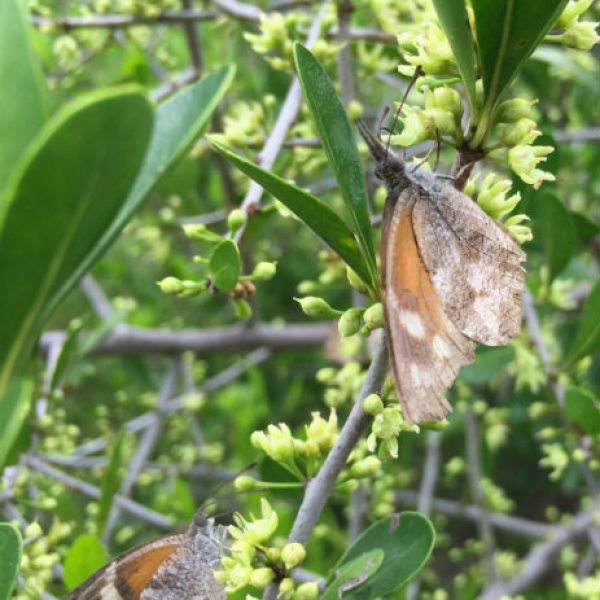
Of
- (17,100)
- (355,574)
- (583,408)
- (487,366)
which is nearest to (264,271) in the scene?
(355,574)

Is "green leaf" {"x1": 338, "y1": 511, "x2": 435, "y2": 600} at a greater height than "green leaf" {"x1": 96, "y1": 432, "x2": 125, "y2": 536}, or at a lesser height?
greater

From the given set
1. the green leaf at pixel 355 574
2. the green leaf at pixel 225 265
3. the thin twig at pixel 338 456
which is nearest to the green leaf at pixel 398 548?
the green leaf at pixel 355 574

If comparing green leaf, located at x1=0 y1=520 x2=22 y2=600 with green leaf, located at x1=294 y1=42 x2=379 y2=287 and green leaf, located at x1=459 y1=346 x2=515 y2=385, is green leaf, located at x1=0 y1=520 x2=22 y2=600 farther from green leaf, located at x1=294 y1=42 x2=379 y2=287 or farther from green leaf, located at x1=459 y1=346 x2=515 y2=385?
green leaf, located at x1=459 y1=346 x2=515 y2=385

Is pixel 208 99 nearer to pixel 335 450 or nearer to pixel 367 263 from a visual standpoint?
pixel 367 263

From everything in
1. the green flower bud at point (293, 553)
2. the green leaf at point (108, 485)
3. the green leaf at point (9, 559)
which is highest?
the green leaf at point (9, 559)

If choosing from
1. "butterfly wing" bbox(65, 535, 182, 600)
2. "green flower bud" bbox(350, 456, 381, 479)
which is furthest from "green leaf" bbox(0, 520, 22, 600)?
"green flower bud" bbox(350, 456, 381, 479)

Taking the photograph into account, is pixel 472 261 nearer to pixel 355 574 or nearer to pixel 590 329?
pixel 355 574

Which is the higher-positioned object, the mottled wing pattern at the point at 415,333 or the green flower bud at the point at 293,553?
the mottled wing pattern at the point at 415,333

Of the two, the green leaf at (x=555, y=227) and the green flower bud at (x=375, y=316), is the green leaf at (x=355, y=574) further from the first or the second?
the green leaf at (x=555, y=227)

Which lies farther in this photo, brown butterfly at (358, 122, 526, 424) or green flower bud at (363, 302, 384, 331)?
green flower bud at (363, 302, 384, 331)
